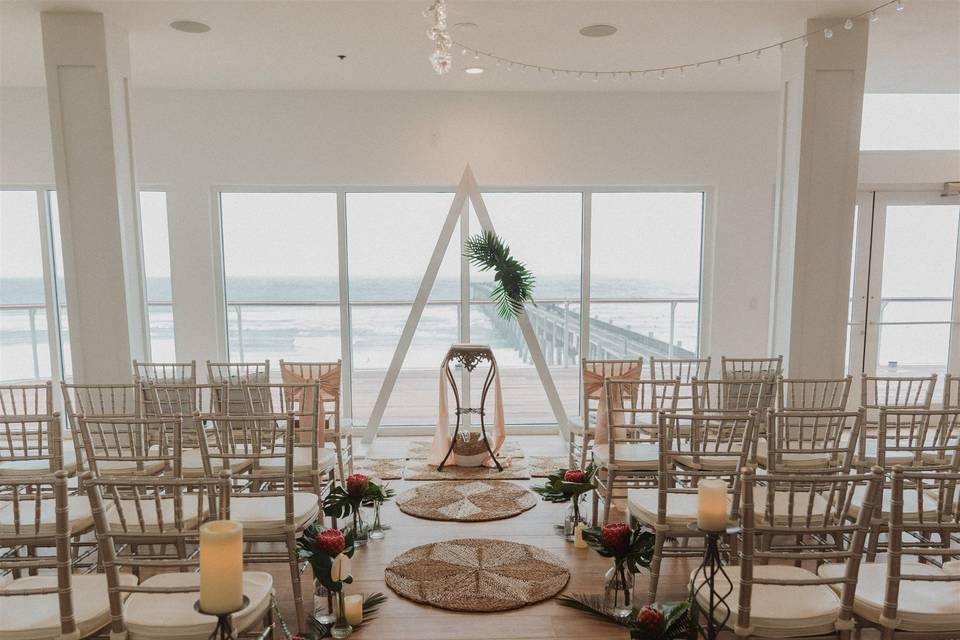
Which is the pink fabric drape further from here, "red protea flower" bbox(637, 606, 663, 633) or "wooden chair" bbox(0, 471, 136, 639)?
"wooden chair" bbox(0, 471, 136, 639)

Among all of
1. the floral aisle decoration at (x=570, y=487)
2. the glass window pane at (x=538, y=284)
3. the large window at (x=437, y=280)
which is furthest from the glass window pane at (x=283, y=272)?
the floral aisle decoration at (x=570, y=487)

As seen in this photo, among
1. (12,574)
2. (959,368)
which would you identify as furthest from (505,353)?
(959,368)

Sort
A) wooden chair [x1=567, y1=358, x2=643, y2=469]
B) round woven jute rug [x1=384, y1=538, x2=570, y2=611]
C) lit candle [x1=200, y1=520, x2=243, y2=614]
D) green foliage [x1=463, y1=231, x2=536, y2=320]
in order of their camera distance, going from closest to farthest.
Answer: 1. lit candle [x1=200, y1=520, x2=243, y2=614]
2. round woven jute rug [x1=384, y1=538, x2=570, y2=611]
3. wooden chair [x1=567, y1=358, x2=643, y2=469]
4. green foliage [x1=463, y1=231, x2=536, y2=320]

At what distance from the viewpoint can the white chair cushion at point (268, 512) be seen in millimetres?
2539

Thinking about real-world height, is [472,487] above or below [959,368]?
below

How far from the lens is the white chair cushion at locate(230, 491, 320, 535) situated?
8.33ft

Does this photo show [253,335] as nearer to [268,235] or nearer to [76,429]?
[268,235]

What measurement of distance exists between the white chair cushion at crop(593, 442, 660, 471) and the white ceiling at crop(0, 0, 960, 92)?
2.60m

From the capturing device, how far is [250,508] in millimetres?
2666

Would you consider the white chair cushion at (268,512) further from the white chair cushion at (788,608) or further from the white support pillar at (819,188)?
the white support pillar at (819,188)

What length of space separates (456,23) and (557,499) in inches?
116

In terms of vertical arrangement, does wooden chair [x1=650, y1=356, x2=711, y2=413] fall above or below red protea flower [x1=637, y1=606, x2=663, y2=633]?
above

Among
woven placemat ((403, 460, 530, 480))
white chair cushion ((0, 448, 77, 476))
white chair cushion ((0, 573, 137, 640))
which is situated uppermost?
white chair cushion ((0, 573, 137, 640))

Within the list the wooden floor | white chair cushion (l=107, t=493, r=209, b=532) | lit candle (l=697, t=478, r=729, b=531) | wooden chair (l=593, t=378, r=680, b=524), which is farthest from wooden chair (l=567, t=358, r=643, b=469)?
white chair cushion (l=107, t=493, r=209, b=532)
